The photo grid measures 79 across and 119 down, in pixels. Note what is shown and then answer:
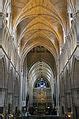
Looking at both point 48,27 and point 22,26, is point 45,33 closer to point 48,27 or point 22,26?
point 48,27

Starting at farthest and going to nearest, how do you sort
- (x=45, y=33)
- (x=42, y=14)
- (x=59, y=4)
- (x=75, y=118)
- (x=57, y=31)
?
(x=45, y=33), (x=57, y=31), (x=42, y=14), (x=59, y=4), (x=75, y=118)

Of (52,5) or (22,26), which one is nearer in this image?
(52,5)

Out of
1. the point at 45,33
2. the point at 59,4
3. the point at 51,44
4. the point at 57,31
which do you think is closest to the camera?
the point at 59,4

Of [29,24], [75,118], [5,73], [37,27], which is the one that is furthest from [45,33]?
[75,118]

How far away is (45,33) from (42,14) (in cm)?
712

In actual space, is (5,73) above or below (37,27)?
below

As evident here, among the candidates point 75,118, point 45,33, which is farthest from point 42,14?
point 75,118

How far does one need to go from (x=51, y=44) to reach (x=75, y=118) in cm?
2086

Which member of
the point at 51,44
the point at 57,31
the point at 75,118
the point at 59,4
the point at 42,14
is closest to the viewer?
the point at 75,118

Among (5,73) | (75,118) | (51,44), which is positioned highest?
(51,44)

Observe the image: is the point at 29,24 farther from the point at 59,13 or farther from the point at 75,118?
the point at 75,118

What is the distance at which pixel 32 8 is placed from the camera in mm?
30516

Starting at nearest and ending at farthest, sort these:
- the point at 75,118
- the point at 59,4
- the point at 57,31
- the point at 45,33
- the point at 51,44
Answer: the point at 75,118
the point at 59,4
the point at 57,31
the point at 45,33
the point at 51,44

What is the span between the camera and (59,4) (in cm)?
2920
